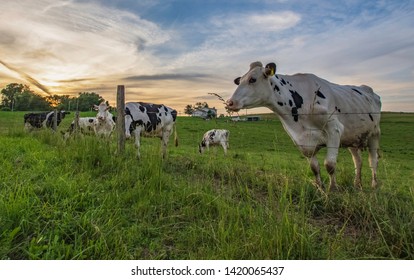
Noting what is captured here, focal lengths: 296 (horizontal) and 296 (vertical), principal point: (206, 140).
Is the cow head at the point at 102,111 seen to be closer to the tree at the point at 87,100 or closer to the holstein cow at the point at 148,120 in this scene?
the tree at the point at 87,100

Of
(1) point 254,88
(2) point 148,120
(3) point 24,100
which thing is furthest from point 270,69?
(3) point 24,100

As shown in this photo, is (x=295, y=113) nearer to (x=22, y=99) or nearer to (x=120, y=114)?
(x=120, y=114)

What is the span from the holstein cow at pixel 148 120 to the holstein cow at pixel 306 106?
3764 mm

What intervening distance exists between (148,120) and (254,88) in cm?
489

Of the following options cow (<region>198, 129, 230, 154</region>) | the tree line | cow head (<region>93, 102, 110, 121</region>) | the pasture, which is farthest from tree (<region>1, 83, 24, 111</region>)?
the pasture

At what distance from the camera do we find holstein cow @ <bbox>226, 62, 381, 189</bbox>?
13.7 ft

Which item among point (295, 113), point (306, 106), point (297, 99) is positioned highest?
point (297, 99)

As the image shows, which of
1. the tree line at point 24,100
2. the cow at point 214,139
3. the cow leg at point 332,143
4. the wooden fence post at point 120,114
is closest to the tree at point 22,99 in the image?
the tree line at point 24,100

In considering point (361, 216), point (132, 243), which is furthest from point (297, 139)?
point (132, 243)

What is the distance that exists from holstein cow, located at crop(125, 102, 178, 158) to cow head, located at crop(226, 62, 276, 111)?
3737 millimetres

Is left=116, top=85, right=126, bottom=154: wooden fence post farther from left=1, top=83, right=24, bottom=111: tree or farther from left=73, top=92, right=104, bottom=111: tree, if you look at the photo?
left=1, top=83, right=24, bottom=111: tree

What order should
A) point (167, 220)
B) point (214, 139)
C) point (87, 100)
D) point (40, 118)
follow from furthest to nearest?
point (40, 118) → point (214, 139) → point (87, 100) → point (167, 220)

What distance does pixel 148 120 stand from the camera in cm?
847

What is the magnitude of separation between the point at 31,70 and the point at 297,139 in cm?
455
